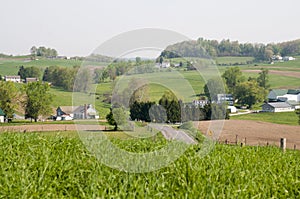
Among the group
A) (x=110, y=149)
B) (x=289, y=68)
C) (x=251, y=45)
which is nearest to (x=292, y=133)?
(x=110, y=149)

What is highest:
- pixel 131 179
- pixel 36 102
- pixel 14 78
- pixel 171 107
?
pixel 131 179

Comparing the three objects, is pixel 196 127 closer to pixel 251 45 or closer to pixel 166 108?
pixel 166 108

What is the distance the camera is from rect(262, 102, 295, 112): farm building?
86.1m

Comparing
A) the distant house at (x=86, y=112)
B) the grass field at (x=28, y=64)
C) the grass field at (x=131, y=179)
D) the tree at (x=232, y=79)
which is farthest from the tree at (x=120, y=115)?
the grass field at (x=28, y=64)

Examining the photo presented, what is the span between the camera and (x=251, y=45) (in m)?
151

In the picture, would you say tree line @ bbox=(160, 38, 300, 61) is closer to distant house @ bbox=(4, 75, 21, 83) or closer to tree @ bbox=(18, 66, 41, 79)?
tree @ bbox=(18, 66, 41, 79)

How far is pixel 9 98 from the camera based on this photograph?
7869 centimetres

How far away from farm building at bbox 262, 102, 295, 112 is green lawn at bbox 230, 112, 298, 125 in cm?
305

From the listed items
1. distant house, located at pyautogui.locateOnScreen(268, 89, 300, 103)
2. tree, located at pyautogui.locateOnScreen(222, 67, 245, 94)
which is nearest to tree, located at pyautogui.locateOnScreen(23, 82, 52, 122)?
tree, located at pyautogui.locateOnScreen(222, 67, 245, 94)

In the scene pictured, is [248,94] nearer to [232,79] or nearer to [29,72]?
[232,79]

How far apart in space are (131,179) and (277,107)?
264 ft

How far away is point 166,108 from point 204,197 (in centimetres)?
1803

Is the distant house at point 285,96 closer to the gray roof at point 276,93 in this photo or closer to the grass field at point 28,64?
the gray roof at point 276,93

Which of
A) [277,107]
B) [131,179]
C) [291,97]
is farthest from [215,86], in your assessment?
[291,97]
